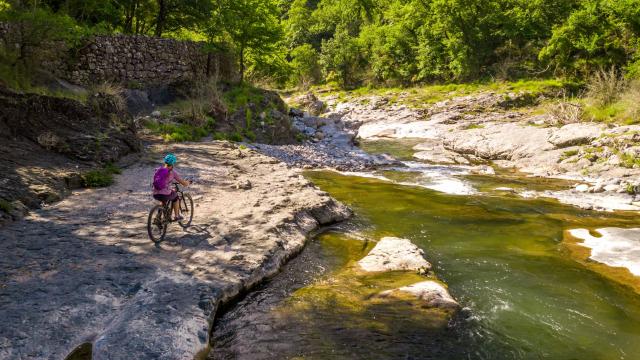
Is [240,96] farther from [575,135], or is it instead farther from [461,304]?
[461,304]

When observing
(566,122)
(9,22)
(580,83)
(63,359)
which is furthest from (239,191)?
(580,83)

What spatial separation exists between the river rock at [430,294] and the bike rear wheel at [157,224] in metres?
4.37

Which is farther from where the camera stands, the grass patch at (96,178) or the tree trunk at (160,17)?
the tree trunk at (160,17)

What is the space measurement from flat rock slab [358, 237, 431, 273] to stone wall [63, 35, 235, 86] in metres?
17.7

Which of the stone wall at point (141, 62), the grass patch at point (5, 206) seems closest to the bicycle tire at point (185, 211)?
the grass patch at point (5, 206)

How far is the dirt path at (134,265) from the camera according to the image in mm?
5344

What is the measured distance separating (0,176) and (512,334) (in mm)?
10802

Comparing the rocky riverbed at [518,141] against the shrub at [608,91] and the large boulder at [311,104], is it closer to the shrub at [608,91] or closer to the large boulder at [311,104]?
the shrub at [608,91]

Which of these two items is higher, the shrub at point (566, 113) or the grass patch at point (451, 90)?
the grass patch at point (451, 90)

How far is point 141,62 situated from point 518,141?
67.6 ft

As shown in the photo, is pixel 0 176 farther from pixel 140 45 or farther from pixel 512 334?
pixel 140 45

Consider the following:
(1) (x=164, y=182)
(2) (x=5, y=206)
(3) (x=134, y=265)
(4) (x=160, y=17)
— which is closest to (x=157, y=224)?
(1) (x=164, y=182)

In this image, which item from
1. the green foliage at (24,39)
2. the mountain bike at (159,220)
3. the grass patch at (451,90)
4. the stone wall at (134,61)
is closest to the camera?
the mountain bike at (159,220)

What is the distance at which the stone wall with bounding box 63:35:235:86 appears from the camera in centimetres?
2038
